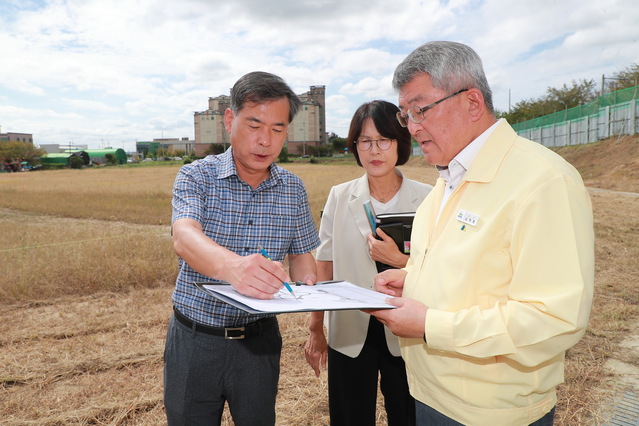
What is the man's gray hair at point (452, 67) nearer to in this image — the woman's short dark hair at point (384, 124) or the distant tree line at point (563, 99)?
the woman's short dark hair at point (384, 124)

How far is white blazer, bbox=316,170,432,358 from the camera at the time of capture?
2.52 meters

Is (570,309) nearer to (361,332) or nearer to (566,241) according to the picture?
(566,241)

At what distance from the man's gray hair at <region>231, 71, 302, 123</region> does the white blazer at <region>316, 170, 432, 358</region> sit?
0.94 m

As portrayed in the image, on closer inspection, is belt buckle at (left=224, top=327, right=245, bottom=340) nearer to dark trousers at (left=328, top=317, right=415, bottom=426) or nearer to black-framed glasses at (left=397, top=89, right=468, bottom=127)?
dark trousers at (left=328, top=317, right=415, bottom=426)

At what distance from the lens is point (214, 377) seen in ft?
6.22

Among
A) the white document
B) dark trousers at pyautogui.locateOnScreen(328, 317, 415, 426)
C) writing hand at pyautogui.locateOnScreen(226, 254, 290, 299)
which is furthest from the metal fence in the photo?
writing hand at pyautogui.locateOnScreen(226, 254, 290, 299)

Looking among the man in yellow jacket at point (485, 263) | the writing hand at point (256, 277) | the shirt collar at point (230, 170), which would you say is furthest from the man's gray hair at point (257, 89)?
the writing hand at point (256, 277)

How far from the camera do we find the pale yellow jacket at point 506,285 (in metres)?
1.24

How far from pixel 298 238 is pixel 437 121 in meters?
0.91

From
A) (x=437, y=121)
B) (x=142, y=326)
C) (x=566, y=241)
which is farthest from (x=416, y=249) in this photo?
(x=142, y=326)

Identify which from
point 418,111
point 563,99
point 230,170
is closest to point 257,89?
point 230,170

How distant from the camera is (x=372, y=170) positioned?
2.77m

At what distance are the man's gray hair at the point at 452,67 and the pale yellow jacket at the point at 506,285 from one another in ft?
0.63

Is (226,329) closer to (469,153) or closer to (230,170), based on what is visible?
(230,170)
